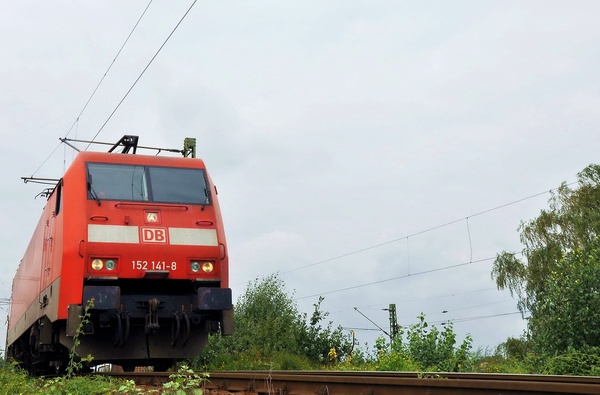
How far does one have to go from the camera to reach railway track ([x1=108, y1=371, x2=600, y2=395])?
4586 mm

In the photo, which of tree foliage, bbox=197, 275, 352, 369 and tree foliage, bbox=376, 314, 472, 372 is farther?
tree foliage, bbox=197, 275, 352, 369

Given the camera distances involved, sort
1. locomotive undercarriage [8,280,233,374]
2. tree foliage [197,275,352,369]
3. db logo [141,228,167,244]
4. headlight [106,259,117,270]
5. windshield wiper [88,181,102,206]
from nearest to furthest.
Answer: locomotive undercarriage [8,280,233,374], headlight [106,259,117,270], db logo [141,228,167,244], windshield wiper [88,181,102,206], tree foliage [197,275,352,369]

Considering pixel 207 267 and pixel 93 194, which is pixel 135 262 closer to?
pixel 207 267

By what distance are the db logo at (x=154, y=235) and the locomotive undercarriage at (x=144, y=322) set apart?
27.1 inches

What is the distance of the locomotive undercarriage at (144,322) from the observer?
10.6 metres

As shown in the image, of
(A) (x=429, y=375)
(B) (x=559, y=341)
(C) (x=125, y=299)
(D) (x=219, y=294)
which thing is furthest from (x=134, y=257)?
(B) (x=559, y=341)

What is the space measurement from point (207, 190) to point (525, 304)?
2544 centimetres

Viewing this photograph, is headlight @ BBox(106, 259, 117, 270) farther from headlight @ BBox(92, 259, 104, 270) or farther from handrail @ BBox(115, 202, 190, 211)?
handrail @ BBox(115, 202, 190, 211)

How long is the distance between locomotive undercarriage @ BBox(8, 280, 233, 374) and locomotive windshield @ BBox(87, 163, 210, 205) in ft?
4.50

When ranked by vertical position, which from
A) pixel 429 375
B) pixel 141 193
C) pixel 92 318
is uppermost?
pixel 141 193

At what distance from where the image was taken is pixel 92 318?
10.9 meters

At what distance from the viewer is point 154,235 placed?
11180mm

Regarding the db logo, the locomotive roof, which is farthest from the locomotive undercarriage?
the locomotive roof

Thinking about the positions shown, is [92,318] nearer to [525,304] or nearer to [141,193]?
[141,193]
